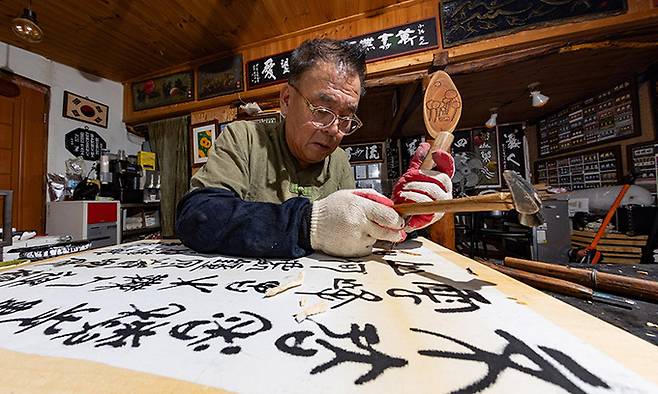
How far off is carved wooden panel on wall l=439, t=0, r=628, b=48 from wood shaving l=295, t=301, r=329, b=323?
9.07ft

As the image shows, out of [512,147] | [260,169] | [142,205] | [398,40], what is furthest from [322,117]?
[512,147]

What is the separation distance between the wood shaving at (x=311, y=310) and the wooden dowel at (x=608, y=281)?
613 millimetres

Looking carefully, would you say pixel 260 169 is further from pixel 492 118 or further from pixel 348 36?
pixel 492 118

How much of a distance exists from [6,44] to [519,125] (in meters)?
6.97

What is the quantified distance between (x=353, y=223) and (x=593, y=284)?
1.84 ft

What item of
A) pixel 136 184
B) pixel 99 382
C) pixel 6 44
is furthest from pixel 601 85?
pixel 6 44

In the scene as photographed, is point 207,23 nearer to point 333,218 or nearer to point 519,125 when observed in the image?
point 333,218

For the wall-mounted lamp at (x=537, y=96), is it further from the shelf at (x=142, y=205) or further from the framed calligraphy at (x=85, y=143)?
the framed calligraphy at (x=85, y=143)

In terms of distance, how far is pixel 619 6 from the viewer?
6.90ft

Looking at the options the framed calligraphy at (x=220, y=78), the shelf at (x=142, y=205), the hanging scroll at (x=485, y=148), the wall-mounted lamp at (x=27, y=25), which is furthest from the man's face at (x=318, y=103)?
the hanging scroll at (x=485, y=148)

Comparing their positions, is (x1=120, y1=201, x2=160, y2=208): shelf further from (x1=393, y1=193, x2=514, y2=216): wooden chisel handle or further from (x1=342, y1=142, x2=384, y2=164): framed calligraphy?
(x1=393, y1=193, x2=514, y2=216): wooden chisel handle

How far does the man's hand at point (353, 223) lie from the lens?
2.18 ft

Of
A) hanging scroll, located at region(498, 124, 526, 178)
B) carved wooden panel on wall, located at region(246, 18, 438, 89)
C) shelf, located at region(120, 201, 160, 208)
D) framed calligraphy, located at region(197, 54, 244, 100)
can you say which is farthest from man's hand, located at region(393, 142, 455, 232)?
hanging scroll, located at region(498, 124, 526, 178)

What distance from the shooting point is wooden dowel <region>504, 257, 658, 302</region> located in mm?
526
